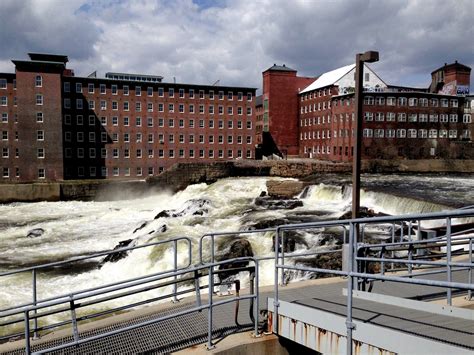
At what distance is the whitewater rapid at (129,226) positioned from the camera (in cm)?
1984

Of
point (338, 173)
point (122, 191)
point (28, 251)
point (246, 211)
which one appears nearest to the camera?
point (28, 251)

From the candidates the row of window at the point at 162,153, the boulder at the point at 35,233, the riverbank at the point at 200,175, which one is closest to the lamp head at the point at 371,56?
the boulder at the point at 35,233

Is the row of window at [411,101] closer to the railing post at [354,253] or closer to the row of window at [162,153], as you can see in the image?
the row of window at [162,153]

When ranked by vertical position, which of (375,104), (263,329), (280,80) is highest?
(280,80)

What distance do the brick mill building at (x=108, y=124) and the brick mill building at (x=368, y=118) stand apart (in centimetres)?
1446

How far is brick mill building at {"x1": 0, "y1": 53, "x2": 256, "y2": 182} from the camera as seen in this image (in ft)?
179

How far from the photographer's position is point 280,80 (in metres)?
80.8

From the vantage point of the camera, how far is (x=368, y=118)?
6681 centimetres

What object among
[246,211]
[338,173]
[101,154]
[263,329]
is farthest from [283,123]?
[263,329]

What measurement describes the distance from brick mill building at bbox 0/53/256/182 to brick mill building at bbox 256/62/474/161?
47.4 ft

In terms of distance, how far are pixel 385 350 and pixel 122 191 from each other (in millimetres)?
48406

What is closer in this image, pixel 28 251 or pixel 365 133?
pixel 28 251

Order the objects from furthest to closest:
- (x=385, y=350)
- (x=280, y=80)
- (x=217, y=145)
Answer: (x=280, y=80) → (x=217, y=145) → (x=385, y=350)

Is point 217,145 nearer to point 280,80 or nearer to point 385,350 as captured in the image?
point 280,80
